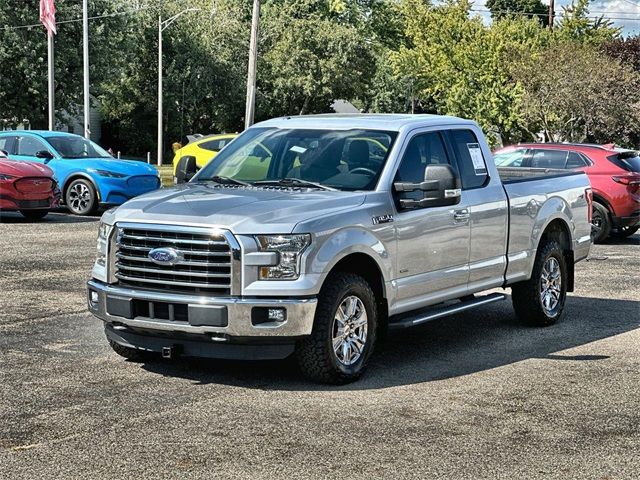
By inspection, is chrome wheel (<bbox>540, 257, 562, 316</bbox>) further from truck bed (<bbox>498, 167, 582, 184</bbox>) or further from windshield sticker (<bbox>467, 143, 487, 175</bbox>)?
windshield sticker (<bbox>467, 143, 487, 175</bbox>)

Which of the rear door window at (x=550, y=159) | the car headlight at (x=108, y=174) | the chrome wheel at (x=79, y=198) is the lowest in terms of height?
the chrome wheel at (x=79, y=198)

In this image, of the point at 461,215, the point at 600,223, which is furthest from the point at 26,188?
the point at 461,215

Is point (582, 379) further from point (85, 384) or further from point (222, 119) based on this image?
point (222, 119)

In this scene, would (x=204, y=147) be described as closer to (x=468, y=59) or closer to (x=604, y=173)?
(x=604, y=173)

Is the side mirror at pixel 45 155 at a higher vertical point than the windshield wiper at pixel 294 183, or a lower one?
lower

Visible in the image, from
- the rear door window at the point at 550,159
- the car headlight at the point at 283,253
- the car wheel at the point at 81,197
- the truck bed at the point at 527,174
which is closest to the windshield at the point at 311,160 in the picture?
the car headlight at the point at 283,253

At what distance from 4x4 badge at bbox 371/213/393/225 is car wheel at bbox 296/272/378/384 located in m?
0.44

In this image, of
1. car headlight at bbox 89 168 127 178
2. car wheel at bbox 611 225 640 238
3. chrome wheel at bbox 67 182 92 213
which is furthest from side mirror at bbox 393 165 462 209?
chrome wheel at bbox 67 182 92 213

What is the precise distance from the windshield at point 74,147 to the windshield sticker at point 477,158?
13409mm

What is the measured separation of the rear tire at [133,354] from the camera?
27.1 feet

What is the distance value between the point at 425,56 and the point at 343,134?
163 ft

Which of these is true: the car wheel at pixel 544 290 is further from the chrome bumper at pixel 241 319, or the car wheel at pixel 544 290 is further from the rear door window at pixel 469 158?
the chrome bumper at pixel 241 319

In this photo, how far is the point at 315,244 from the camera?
740cm

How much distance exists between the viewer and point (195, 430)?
6.45 metres
